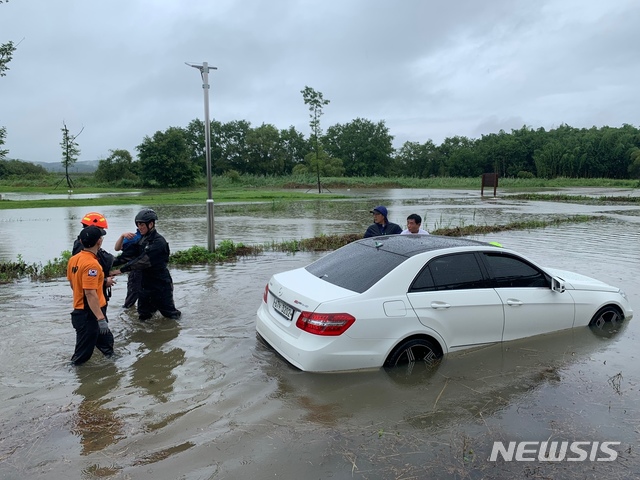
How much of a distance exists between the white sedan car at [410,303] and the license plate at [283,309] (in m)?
0.01

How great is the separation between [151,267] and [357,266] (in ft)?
9.76

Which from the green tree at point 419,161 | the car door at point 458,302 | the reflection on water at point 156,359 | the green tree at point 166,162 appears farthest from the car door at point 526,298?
the green tree at point 419,161

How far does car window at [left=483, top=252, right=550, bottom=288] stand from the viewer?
581cm

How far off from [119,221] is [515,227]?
53.6ft

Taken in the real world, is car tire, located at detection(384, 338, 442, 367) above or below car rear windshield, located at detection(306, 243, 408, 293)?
below

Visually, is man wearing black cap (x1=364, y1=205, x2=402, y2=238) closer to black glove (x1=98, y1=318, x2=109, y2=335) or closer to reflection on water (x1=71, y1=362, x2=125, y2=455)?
black glove (x1=98, y1=318, x2=109, y2=335)

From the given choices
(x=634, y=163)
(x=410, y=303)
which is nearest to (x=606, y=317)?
(x=410, y=303)

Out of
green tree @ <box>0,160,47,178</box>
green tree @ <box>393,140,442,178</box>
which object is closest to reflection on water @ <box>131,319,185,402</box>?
green tree @ <box>0,160,47,178</box>

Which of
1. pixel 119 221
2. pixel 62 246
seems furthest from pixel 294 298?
pixel 119 221

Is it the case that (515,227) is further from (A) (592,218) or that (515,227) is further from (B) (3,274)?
(B) (3,274)

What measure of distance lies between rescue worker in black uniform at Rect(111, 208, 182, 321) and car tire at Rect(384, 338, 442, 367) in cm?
345

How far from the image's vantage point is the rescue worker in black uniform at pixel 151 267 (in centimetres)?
671

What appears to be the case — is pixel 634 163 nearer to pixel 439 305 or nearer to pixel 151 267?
pixel 439 305

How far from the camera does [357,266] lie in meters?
5.61
